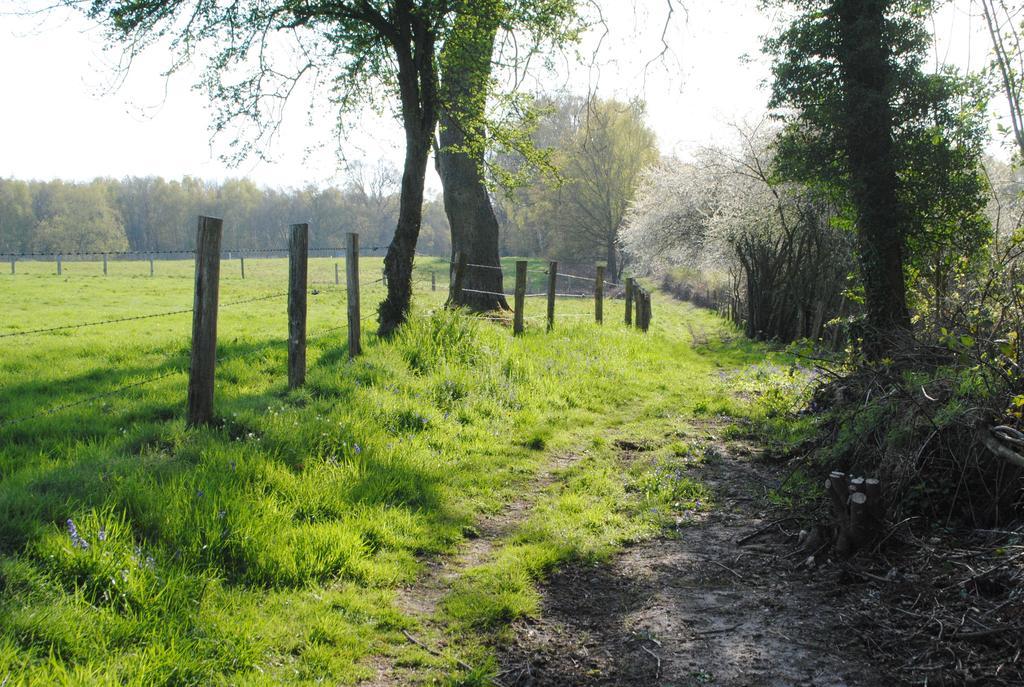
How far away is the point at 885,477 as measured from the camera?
5.23 meters

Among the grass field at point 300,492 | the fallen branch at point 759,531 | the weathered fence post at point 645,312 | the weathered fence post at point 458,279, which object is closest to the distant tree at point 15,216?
the weathered fence post at point 645,312

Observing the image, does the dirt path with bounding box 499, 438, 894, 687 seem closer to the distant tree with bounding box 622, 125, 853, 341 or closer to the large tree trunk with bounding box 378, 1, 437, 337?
the large tree trunk with bounding box 378, 1, 437, 337

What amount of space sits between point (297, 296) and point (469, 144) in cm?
613

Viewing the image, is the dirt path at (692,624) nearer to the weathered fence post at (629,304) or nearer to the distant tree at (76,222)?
the weathered fence post at (629,304)

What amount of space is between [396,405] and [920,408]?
201 inches

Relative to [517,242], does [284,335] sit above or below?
below

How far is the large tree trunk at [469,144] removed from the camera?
34.8 ft

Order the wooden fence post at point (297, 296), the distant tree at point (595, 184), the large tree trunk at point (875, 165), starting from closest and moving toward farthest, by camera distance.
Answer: the wooden fence post at point (297, 296) < the large tree trunk at point (875, 165) < the distant tree at point (595, 184)

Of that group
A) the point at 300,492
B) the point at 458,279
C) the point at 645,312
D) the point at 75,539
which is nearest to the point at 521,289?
the point at 458,279

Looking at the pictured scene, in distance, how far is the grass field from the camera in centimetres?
346

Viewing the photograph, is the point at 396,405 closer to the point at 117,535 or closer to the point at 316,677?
the point at 117,535

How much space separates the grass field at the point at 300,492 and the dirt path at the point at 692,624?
28 centimetres

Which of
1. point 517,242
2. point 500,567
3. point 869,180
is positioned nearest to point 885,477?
point 500,567

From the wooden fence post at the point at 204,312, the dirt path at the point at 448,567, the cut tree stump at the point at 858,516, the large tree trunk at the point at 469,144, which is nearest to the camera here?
the dirt path at the point at 448,567
